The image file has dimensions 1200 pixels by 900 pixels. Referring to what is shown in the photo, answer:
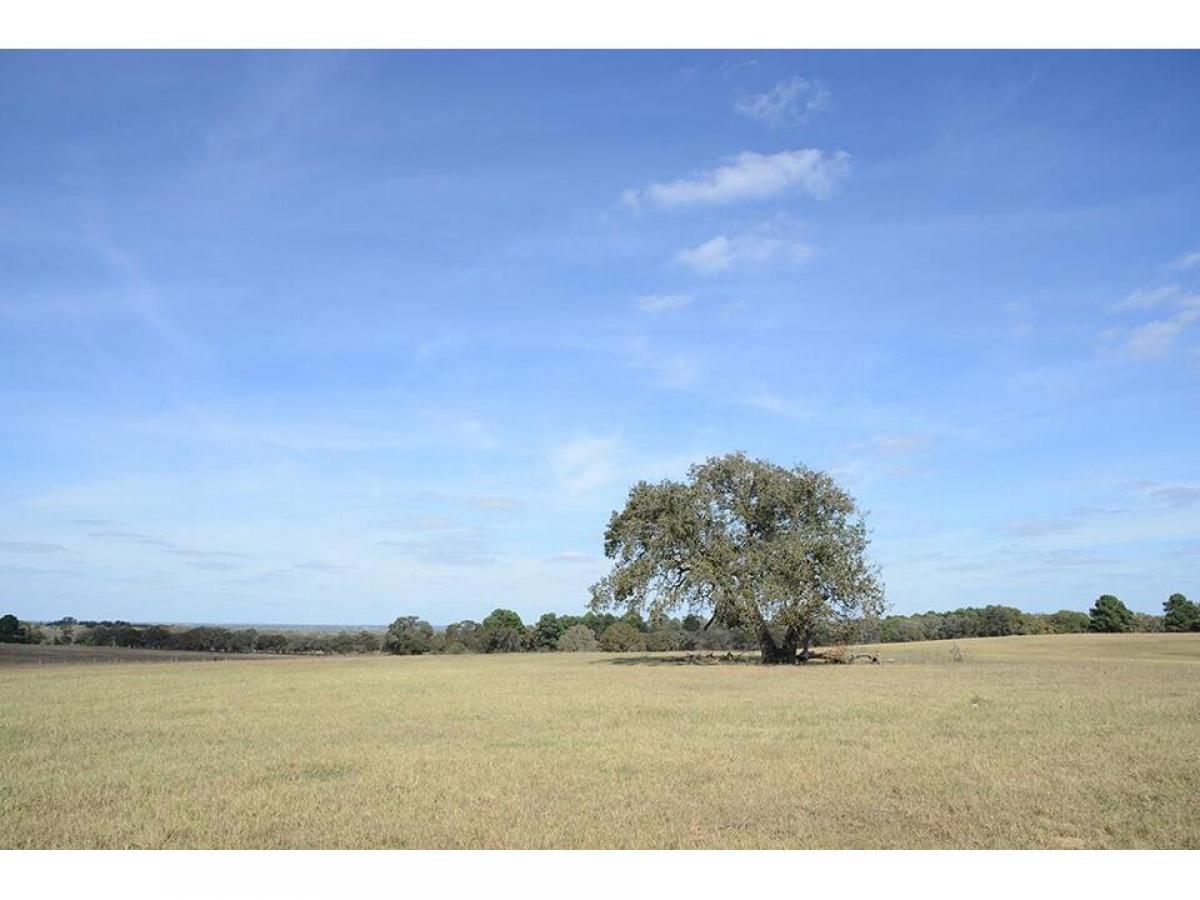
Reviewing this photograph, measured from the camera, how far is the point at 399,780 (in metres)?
13.2

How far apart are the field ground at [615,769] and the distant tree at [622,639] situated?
177 feet

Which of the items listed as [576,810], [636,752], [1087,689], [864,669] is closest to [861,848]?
[576,810]

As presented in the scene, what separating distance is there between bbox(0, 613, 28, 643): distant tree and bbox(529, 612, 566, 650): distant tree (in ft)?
187

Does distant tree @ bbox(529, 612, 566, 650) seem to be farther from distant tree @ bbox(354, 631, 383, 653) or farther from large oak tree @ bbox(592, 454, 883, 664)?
large oak tree @ bbox(592, 454, 883, 664)

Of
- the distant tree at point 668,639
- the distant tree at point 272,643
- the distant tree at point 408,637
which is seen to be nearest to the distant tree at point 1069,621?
the distant tree at point 668,639

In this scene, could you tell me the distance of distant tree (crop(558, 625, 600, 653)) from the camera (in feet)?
308

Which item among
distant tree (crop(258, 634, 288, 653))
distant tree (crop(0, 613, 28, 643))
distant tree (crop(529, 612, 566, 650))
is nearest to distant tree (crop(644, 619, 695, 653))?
distant tree (crop(529, 612, 566, 650))

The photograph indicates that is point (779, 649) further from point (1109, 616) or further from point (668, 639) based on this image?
point (1109, 616)

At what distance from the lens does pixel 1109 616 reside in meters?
106

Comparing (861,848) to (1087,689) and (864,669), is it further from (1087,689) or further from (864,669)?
(864,669)

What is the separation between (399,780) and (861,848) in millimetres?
7140

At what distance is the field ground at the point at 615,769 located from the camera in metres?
10.0

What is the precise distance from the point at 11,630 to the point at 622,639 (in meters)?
Result: 68.5

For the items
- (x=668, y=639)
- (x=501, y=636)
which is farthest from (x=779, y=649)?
(x=501, y=636)
